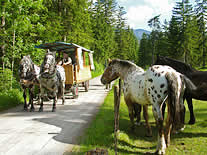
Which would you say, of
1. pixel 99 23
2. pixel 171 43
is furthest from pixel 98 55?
pixel 171 43

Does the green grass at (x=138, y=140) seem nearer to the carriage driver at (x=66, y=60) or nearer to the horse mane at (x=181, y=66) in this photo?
the horse mane at (x=181, y=66)

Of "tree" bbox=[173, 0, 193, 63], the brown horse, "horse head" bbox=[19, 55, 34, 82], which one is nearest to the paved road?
"horse head" bbox=[19, 55, 34, 82]

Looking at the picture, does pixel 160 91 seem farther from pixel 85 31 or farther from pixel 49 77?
pixel 85 31

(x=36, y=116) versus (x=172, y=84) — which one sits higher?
(x=172, y=84)

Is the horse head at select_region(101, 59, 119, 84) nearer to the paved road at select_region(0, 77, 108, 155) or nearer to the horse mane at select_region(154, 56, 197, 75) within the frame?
the horse mane at select_region(154, 56, 197, 75)

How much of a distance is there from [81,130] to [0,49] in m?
7.55

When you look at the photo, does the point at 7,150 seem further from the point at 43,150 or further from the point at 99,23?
the point at 99,23

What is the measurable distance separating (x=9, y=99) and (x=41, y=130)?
4.50 m

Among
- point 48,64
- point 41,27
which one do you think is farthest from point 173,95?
point 41,27

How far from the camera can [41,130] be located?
5.18 meters

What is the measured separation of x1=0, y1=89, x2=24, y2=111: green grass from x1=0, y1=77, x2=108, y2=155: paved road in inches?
43.7

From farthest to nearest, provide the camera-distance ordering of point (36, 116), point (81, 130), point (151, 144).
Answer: point (36, 116) < point (81, 130) < point (151, 144)

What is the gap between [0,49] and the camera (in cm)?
983

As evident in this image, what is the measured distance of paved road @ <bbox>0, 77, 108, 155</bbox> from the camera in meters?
3.96
